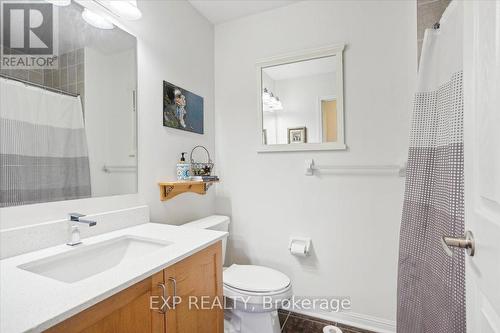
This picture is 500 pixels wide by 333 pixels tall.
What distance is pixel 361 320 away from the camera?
1728mm

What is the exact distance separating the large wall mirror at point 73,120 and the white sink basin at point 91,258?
27 cm

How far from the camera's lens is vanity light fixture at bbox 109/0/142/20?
4.27ft

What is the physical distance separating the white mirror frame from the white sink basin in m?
1.17

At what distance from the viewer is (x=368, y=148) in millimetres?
1709

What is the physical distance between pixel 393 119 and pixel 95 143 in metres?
1.83

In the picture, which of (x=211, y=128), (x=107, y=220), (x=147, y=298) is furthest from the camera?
(x=211, y=128)

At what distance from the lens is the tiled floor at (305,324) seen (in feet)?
5.59

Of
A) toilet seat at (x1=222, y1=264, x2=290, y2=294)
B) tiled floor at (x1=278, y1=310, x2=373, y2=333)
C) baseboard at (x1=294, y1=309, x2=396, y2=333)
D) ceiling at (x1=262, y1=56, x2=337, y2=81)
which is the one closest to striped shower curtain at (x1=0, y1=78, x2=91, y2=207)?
toilet seat at (x1=222, y1=264, x2=290, y2=294)

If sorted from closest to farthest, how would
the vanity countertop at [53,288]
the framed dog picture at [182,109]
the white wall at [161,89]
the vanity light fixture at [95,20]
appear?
the vanity countertop at [53,288]
the vanity light fixture at [95,20]
the white wall at [161,89]
the framed dog picture at [182,109]

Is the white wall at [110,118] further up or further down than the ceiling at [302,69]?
further down

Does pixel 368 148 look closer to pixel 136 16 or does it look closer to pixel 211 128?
pixel 211 128

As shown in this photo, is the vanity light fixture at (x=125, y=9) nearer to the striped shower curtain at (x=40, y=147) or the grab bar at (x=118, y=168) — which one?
the striped shower curtain at (x=40, y=147)

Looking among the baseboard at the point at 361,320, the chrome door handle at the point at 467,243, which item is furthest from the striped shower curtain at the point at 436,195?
the baseboard at the point at 361,320

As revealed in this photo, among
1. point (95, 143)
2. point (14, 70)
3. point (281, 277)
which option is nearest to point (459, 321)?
point (281, 277)
